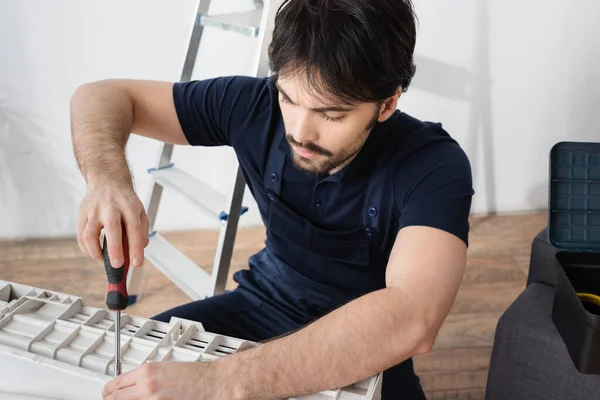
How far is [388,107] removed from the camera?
113 cm

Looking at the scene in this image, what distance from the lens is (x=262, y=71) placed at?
63.2 inches

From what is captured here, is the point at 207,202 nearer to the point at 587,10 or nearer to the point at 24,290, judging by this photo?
the point at 24,290

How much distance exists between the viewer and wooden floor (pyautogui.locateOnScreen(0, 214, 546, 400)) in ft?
6.07

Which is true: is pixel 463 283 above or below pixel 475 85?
below

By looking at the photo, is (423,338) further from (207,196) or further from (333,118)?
(207,196)

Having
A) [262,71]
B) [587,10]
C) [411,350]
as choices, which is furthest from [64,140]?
[587,10]

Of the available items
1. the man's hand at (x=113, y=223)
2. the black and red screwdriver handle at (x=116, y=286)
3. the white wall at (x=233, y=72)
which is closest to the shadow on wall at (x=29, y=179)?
the white wall at (x=233, y=72)

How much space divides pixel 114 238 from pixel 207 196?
35.2 inches

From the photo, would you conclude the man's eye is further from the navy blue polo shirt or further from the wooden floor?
the wooden floor

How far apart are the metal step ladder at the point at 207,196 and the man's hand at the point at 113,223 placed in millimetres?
683

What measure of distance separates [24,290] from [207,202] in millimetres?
832

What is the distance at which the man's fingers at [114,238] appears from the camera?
0.85 m

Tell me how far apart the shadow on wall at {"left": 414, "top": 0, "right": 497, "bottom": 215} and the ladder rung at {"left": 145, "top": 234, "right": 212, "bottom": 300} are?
1115 millimetres

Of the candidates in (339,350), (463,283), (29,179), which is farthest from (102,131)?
(463,283)
